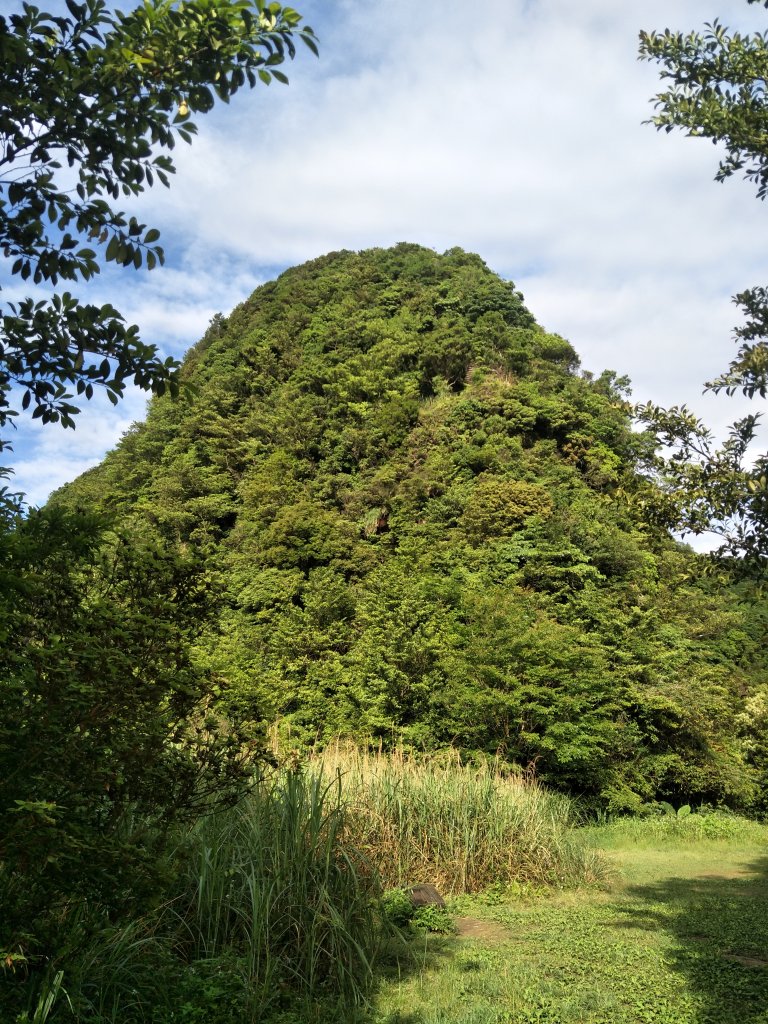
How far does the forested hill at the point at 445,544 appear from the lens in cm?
1564

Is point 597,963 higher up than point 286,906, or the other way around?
point 286,906

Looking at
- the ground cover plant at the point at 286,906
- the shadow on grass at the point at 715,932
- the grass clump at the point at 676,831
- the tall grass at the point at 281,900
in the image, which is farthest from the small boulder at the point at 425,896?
the grass clump at the point at 676,831

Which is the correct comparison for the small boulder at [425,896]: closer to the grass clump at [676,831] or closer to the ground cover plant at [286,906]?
the ground cover plant at [286,906]

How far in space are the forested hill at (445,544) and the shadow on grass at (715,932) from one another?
2.58m

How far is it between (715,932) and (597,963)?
5.62 feet

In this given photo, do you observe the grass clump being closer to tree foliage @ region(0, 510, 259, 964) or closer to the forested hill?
the forested hill

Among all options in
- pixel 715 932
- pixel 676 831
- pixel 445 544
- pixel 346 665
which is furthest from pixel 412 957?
pixel 445 544

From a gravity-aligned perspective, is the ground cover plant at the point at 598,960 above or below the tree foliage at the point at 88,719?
below

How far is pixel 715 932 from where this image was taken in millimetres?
6500

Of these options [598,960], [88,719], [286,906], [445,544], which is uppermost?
[445,544]


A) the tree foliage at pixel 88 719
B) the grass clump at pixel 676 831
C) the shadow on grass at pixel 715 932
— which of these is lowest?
the grass clump at pixel 676 831

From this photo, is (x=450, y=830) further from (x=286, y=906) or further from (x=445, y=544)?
(x=445, y=544)

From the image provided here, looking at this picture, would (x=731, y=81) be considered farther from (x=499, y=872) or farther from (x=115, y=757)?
(x=499, y=872)

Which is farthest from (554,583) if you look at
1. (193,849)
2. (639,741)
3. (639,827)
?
(193,849)
